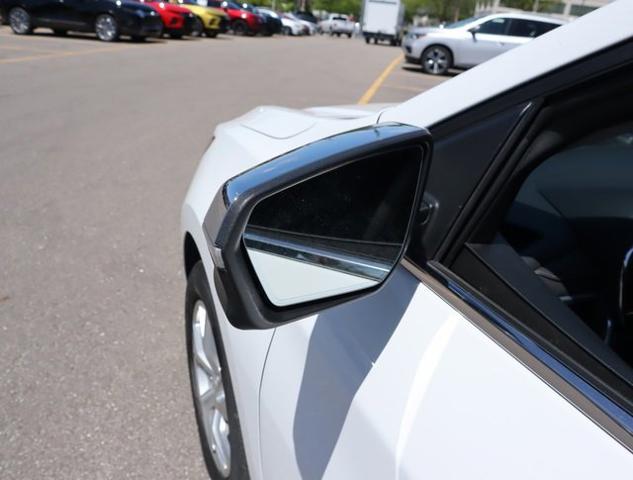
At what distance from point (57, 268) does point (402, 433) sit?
330 cm

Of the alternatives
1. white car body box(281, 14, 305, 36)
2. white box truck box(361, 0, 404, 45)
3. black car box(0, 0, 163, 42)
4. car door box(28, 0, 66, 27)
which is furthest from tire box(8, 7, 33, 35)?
white box truck box(361, 0, 404, 45)

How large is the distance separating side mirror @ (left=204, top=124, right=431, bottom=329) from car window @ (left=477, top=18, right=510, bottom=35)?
16.8 m

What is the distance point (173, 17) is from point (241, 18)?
988 cm

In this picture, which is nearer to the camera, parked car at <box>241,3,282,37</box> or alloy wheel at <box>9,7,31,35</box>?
alloy wheel at <box>9,7,31,35</box>

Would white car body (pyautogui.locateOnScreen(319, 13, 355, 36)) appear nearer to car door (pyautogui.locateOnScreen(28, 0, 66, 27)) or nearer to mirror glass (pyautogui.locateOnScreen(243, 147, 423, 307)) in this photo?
car door (pyautogui.locateOnScreen(28, 0, 66, 27))

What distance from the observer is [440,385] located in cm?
105

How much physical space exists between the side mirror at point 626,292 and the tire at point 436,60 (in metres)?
17.1

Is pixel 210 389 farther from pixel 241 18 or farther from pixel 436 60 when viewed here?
pixel 241 18

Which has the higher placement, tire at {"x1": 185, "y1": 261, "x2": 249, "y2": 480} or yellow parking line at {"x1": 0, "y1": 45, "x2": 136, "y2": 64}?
tire at {"x1": 185, "y1": 261, "x2": 249, "y2": 480}

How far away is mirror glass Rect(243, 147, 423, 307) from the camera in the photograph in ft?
3.73

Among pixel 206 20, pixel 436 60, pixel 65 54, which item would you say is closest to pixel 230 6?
pixel 206 20

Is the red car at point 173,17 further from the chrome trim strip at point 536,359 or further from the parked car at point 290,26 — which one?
the chrome trim strip at point 536,359

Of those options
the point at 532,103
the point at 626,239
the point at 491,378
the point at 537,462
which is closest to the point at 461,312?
the point at 491,378

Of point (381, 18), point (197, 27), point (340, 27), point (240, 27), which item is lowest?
point (340, 27)
